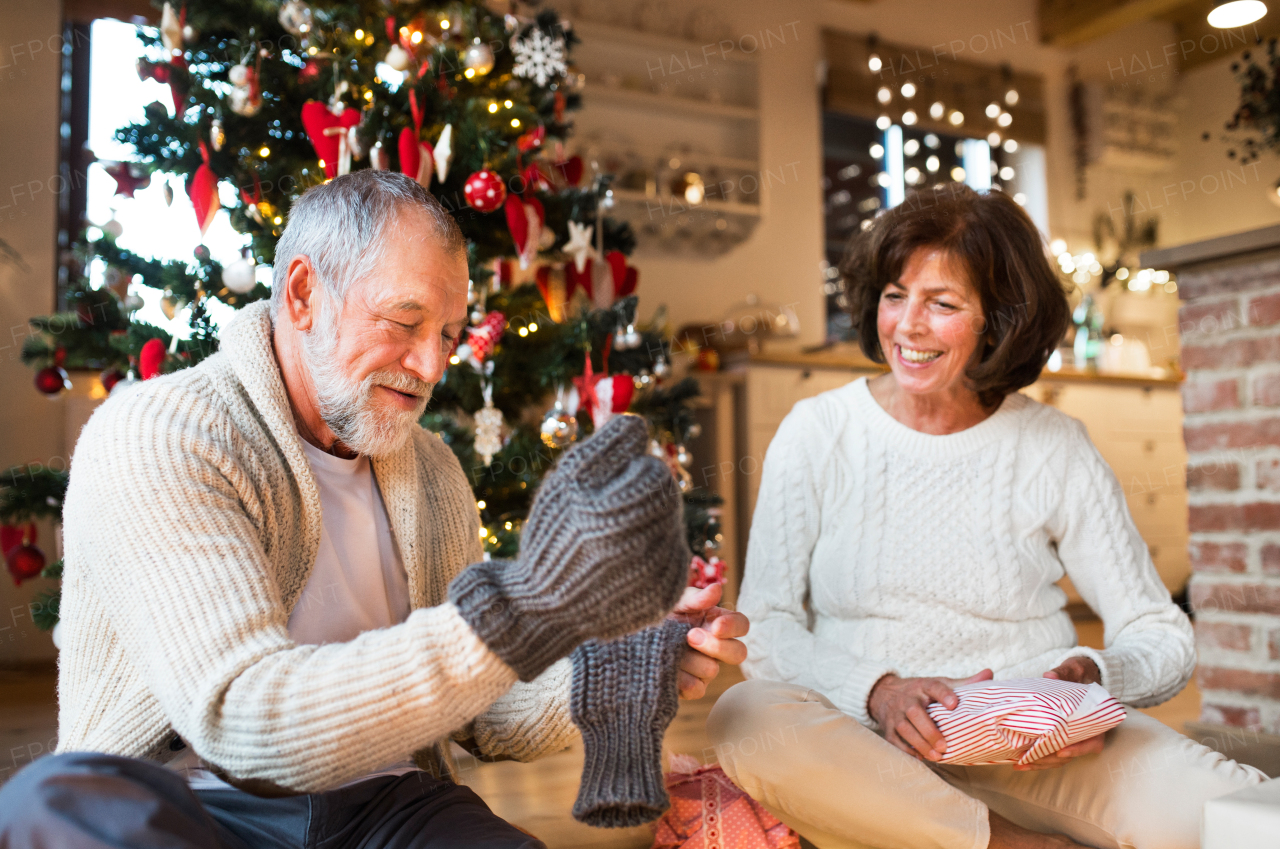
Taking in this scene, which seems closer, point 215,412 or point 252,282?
point 215,412

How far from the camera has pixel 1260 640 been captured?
194 centimetres

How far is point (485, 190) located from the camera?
1.77 metres

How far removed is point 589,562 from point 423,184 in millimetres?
1271

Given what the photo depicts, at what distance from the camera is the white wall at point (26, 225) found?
3.05 meters

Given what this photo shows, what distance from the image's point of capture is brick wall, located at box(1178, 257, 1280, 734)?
6.32ft

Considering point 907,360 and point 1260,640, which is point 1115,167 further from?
point 907,360

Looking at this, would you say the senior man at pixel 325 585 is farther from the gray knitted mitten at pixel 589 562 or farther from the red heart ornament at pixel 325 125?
the red heart ornament at pixel 325 125

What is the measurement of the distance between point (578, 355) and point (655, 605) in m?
1.28

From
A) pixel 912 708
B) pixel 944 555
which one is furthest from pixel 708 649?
pixel 944 555

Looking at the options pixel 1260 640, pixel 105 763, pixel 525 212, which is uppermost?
pixel 525 212

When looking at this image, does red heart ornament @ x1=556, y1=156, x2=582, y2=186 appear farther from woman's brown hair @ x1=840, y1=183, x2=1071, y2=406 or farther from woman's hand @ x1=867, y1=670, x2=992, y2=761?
woman's hand @ x1=867, y1=670, x2=992, y2=761

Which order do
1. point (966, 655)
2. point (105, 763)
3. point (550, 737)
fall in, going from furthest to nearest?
point (966, 655) < point (550, 737) < point (105, 763)

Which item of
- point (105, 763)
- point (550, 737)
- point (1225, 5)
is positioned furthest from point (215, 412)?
point (1225, 5)

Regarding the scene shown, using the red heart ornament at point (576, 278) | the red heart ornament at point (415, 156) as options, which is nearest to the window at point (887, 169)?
the red heart ornament at point (576, 278)
